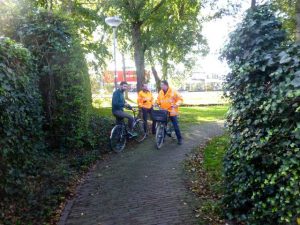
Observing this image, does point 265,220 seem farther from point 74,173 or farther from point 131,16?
point 131,16

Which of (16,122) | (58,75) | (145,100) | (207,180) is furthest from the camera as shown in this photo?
(145,100)

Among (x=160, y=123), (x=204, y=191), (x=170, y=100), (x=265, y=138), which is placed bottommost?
(x=204, y=191)

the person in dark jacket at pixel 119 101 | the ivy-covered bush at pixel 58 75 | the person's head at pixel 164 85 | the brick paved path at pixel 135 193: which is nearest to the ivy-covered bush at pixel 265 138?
the brick paved path at pixel 135 193

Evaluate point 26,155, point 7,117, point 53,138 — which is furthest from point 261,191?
point 53,138

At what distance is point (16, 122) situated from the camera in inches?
251

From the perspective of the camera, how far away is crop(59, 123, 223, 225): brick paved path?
6.04 m

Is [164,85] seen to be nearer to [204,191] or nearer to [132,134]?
[132,134]

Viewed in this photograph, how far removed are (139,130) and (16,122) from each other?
678cm

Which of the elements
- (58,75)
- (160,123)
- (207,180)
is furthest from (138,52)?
(207,180)

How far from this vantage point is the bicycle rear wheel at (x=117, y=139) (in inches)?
421

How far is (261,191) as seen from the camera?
4.77m

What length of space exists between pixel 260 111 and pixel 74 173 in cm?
511

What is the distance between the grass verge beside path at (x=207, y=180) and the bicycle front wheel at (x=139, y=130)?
2.27 m

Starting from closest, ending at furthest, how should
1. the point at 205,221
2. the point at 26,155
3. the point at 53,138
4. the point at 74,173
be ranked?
the point at 205,221 → the point at 26,155 → the point at 74,173 → the point at 53,138
